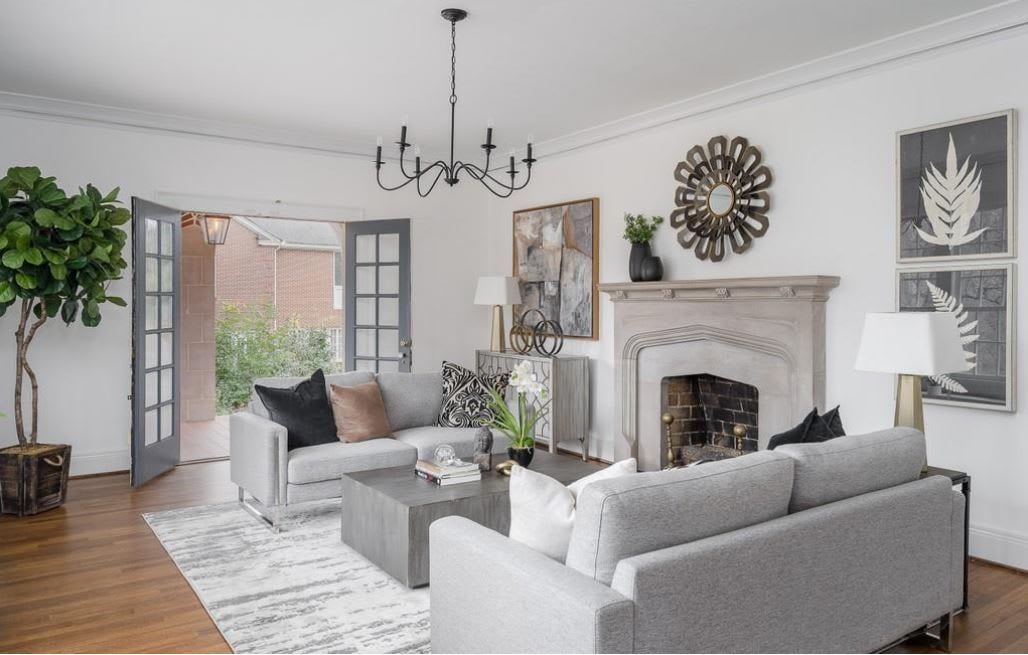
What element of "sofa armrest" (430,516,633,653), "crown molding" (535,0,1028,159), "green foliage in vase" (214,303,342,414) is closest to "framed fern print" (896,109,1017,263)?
"crown molding" (535,0,1028,159)

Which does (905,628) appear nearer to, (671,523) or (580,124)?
(671,523)

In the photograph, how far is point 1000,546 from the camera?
3.42 metres

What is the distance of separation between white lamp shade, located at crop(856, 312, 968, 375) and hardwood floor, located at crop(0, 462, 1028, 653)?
1012 mm

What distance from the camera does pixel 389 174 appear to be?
640 centimetres

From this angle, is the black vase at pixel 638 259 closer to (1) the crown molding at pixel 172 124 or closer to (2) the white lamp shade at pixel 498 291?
(2) the white lamp shade at pixel 498 291

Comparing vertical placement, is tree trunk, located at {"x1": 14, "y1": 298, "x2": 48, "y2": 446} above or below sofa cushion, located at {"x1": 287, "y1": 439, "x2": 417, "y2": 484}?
Result: above

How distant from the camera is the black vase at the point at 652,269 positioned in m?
4.96

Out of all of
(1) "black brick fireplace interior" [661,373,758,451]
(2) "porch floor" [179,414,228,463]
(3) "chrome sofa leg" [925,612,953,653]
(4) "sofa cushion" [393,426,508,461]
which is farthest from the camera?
(2) "porch floor" [179,414,228,463]

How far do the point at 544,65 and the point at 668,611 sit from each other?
128 inches

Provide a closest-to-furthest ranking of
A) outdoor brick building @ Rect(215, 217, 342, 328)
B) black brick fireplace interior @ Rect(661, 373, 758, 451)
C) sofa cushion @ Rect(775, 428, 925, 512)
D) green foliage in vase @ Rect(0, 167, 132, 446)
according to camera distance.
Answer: sofa cushion @ Rect(775, 428, 925, 512) → green foliage in vase @ Rect(0, 167, 132, 446) → black brick fireplace interior @ Rect(661, 373, 758, 451) → outdoor brick building @ Rect(215, 217, 342, 328)

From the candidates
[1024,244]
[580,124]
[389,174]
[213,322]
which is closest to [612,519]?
[1024,244]

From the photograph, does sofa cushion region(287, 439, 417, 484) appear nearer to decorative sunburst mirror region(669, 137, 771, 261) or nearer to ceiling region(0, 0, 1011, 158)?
ceiling region(0, 0, 1011, 158)

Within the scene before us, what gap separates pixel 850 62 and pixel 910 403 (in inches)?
78.7

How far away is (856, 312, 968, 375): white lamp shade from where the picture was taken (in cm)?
274
